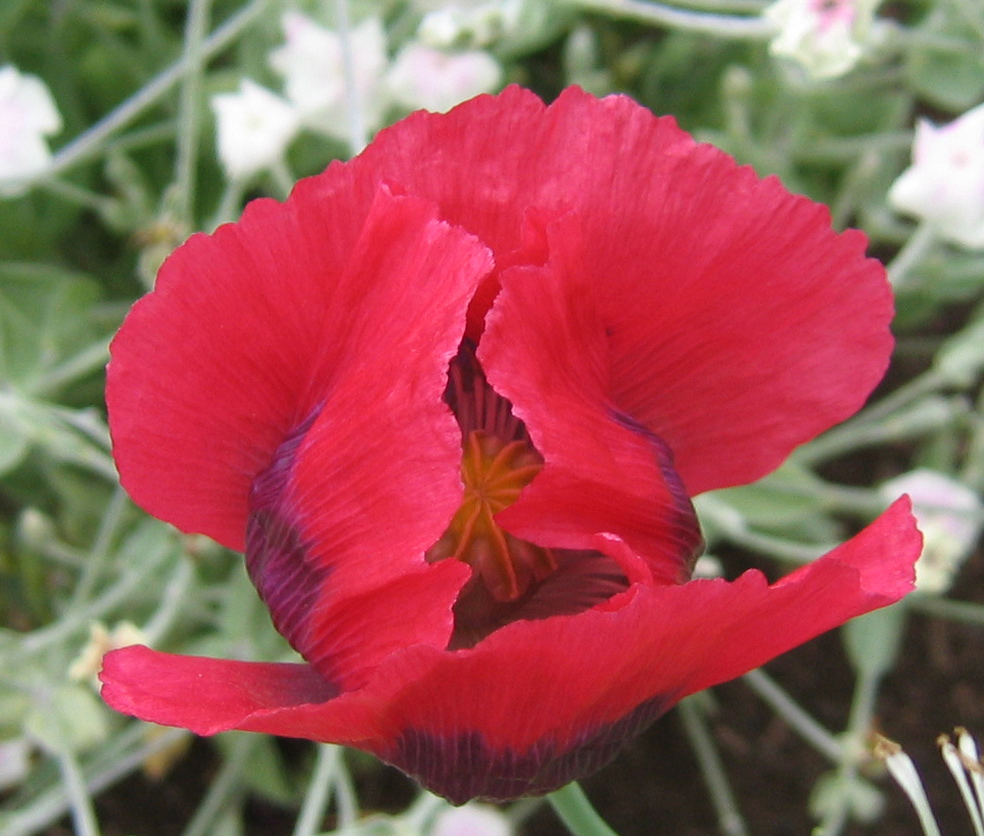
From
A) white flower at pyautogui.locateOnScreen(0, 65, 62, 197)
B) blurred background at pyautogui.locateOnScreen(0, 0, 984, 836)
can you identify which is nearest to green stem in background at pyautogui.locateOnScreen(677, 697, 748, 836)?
blurred background at pyautogui.locateOnScreen(0, 0, 984, 836)

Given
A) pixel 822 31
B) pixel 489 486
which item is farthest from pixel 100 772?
pixel 822 31

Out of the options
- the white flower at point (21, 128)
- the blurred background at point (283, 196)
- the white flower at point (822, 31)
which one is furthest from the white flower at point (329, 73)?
the white flower at point (822, 31)

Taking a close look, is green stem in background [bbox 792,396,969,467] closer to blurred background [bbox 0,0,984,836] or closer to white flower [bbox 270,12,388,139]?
blurred background [bbox 0,0,984,836]

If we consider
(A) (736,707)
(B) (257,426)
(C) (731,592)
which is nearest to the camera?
(C) (731,592)

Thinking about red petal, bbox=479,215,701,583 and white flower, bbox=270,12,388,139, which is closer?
red petal, bbox=479,215,701,583

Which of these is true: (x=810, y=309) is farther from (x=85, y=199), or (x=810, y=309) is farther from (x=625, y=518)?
→ (x=85, y=199)

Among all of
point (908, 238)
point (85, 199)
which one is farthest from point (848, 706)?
point (85, 199)
